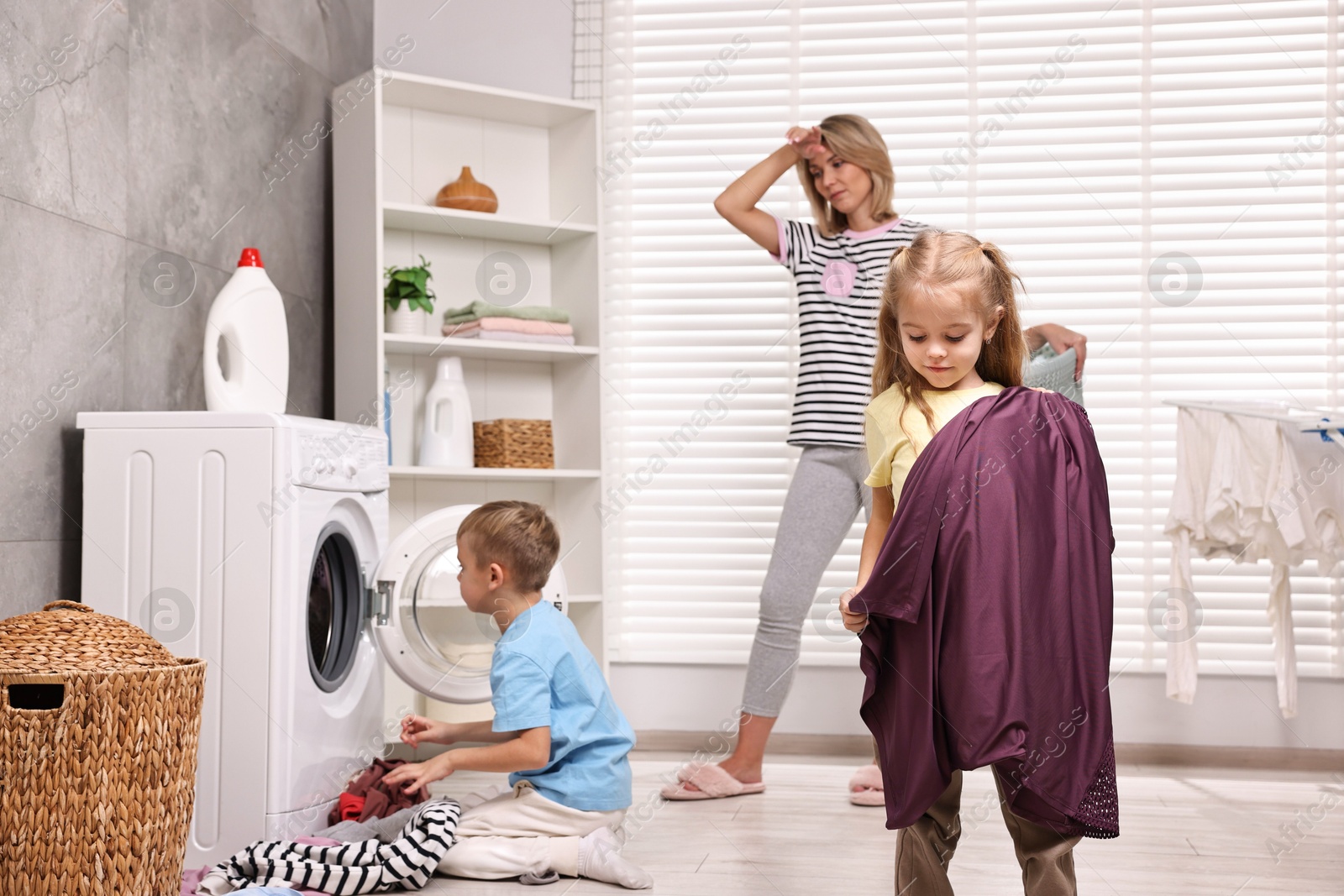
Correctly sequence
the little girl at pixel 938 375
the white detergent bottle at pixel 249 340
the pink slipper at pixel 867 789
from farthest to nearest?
the pink slipper at pixel 867 789 < the white detergent bottle at pixel 249 340 < the little girl at pixel 938 375

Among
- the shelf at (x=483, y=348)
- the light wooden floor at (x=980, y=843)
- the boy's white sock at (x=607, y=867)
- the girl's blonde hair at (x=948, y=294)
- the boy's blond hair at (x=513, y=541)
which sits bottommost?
the light wooden floor at (x=980, y=843)

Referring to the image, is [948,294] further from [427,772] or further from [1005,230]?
[1005,230]

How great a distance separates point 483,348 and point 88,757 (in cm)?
163

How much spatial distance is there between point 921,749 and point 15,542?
158 cm

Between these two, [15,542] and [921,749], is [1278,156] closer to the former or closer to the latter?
[921,749]

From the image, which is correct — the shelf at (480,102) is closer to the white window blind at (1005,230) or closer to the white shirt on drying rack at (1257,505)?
the white window blind at (1005,230)

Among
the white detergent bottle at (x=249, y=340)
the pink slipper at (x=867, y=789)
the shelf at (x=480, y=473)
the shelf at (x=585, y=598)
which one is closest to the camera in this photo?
the white detergent bottle at (x=249, y=340)

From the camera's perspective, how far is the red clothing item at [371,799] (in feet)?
6.84

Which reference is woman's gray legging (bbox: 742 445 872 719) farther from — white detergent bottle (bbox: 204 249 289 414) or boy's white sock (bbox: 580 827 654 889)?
white detergent bottle (bbox: 204 249 289 414)

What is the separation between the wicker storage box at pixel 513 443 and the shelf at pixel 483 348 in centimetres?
20

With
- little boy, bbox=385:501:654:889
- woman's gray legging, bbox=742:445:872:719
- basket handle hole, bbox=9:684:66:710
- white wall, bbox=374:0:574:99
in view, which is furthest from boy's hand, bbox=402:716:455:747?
white wall, bbox=374:0:574:99

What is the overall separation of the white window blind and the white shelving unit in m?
0.13

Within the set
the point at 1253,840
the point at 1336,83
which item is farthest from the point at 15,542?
the point at 1336,83

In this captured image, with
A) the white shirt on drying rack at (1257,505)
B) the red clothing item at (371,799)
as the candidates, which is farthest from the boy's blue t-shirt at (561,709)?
the white shirt on drying rack at (1257,505)
